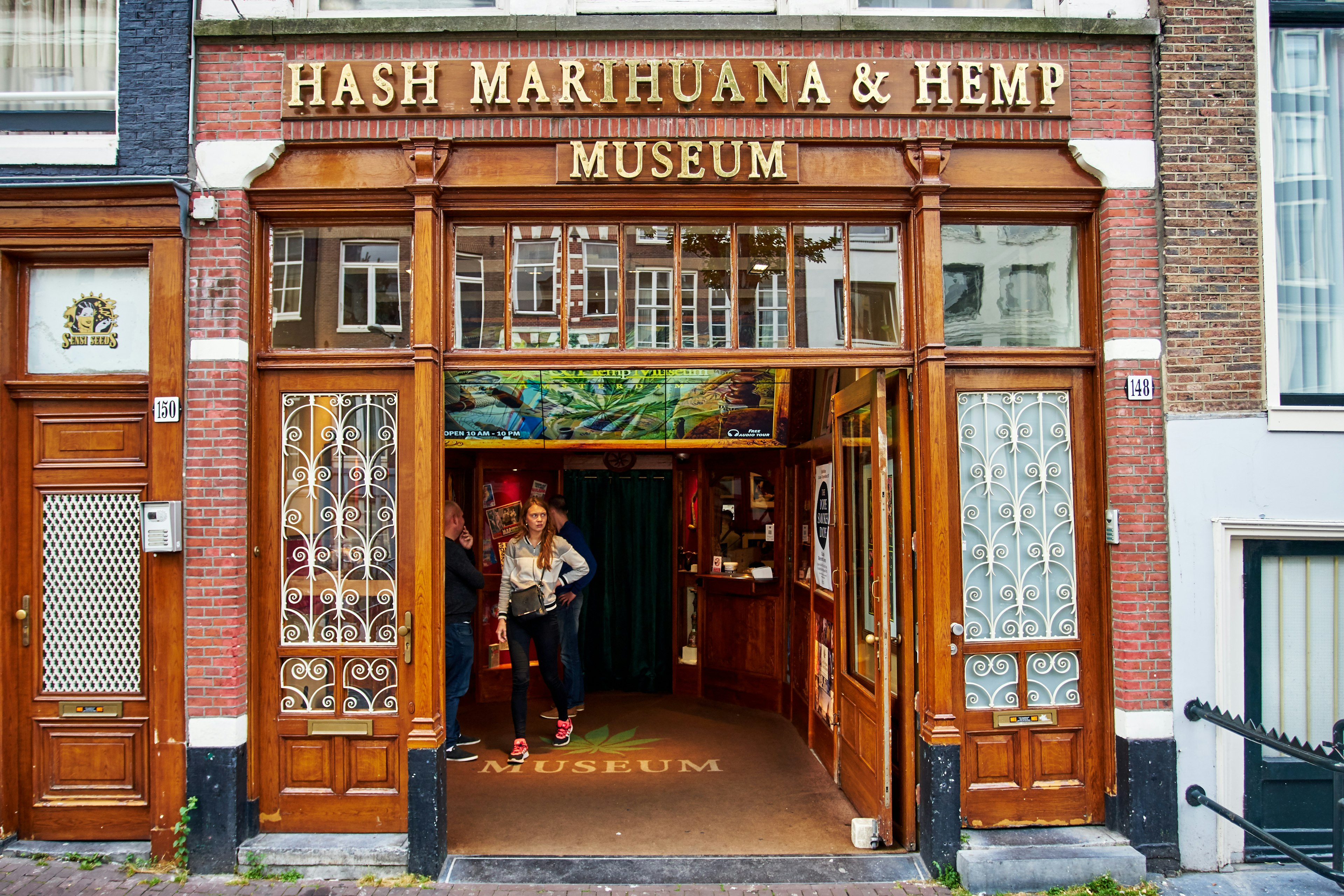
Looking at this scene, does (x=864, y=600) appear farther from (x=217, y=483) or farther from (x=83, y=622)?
(x=83, y=622)

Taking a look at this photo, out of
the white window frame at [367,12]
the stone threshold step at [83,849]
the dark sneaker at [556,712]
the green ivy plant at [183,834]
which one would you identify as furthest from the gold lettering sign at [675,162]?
the stone threshold step at [83,849]

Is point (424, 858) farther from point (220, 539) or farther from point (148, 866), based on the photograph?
point (220, 539)

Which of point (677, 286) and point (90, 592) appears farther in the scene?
point (677, 286)

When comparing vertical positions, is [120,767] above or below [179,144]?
below

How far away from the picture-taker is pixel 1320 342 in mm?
5051

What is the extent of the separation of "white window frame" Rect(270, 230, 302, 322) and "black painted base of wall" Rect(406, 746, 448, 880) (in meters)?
2.76

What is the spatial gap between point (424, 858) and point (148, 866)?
5.38 ft

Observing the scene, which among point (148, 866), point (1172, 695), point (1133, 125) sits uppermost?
point (1133, 125)

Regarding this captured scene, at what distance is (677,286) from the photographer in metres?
5.16

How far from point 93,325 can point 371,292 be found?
5.75 feet

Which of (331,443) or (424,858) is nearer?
(424,858)

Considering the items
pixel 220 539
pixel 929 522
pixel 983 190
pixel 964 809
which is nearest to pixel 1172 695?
pixel 964 809

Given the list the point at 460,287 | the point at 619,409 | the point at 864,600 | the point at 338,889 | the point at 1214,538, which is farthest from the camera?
the point at 619,409

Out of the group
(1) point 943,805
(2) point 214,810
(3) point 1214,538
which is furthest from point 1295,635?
(2) point 214,810
